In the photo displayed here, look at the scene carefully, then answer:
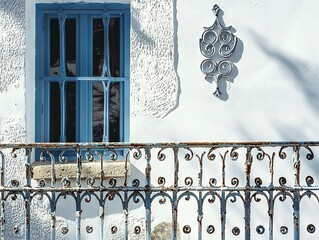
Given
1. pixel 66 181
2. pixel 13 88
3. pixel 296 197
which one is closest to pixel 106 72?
pixel 13 88

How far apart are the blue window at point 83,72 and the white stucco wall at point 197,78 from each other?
0.26 metres

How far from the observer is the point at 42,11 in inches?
269

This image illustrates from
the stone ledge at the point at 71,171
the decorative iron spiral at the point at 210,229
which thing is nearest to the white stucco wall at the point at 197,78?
the stone ledge at the point at 71,171

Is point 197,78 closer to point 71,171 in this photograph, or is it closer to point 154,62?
point 154,62

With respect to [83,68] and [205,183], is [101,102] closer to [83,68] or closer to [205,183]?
[83,68]

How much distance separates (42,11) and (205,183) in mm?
2260

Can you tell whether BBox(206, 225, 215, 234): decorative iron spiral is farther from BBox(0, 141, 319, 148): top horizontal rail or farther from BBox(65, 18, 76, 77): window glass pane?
BBox(65, 18, 76, 77): window glass pane

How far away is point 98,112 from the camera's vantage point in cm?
684

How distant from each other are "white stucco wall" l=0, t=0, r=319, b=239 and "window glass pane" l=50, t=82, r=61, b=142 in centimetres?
32

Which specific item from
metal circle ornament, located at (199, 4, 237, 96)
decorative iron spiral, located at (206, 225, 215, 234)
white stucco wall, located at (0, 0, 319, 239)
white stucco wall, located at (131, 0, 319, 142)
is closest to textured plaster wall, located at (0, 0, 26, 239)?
white stucco wall, located at (0, 0, 319, 239)

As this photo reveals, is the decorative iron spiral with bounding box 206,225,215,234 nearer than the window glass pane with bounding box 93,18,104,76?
Yes

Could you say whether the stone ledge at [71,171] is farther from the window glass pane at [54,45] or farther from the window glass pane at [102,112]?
the window glass pane at [54,45]

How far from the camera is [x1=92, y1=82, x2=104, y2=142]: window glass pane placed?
269 inches

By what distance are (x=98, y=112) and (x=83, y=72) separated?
1.34 ft
